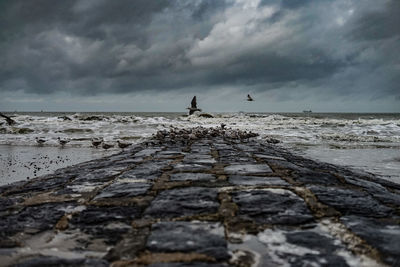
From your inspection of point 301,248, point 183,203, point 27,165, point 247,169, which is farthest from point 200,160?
point 27,165

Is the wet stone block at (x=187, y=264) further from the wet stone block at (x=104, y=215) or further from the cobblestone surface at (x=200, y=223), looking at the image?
the wet stone block at (x=104, y=215)

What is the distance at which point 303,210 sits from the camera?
6.11 ft

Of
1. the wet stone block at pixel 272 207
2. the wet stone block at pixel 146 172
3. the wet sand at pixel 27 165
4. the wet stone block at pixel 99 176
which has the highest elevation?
the wet stone block at pixel 272 207

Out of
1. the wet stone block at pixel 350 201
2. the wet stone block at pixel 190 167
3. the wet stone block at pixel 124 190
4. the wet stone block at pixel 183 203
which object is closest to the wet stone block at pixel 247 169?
the wet stone block at pixel 190 167

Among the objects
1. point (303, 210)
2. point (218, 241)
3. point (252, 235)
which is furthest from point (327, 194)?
point (218, 241)

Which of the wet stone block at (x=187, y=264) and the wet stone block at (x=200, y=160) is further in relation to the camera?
the wet stone block at (x=200, y=160)

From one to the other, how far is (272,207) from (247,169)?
1.44m

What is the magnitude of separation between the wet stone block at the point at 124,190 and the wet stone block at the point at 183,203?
217 mm

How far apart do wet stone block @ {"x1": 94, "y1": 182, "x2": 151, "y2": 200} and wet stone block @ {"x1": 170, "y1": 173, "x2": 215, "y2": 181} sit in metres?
0.35

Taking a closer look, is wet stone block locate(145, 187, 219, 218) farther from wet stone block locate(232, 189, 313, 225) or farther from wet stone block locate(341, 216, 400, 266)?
wet stone block locate(341, 216, 400, 266)

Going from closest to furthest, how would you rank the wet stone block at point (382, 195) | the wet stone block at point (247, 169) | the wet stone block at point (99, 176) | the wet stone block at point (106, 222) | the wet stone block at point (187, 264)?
the wet stone block at point (187, 264) → the wet stone block at point (106, 222) → the wet stone block at point (382, 195) → the wet stone block at point (99, 176) → the wet stone block at point (247, 169)

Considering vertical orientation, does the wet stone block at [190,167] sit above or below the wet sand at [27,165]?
above

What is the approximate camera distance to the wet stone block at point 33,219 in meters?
1.66

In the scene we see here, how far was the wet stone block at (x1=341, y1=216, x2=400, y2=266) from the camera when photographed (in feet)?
4.25
